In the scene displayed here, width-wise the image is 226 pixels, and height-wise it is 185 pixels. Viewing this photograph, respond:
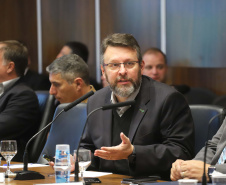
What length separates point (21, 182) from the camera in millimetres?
2645

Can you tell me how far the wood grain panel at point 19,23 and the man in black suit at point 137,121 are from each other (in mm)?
4823

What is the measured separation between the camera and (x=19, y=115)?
4.27 meters

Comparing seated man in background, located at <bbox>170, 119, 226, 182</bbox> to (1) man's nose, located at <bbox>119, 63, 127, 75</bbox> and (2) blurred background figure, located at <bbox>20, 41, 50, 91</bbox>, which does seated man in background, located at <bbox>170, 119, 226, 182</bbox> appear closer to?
(1) man's nose, located at <bbox>119, 63, 127, 75</bbox>

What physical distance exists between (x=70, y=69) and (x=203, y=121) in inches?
57.8

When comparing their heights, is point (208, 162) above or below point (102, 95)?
below

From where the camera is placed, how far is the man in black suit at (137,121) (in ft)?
9.72

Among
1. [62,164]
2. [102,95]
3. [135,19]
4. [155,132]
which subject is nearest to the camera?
[62,164]

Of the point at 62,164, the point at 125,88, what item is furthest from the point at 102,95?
the point at 62,164

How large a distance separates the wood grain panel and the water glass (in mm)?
5548

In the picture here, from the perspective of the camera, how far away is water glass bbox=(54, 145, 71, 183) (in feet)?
8.42

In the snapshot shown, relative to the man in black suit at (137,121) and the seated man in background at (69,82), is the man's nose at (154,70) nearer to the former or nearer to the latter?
the seated man in background at (69,82)

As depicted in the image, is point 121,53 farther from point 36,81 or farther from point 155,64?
point 36,81

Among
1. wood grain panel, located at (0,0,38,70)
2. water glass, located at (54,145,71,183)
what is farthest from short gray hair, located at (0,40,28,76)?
wood grain panel, located at (0,0,38,70)

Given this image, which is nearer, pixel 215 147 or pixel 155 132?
pixel 215 147
